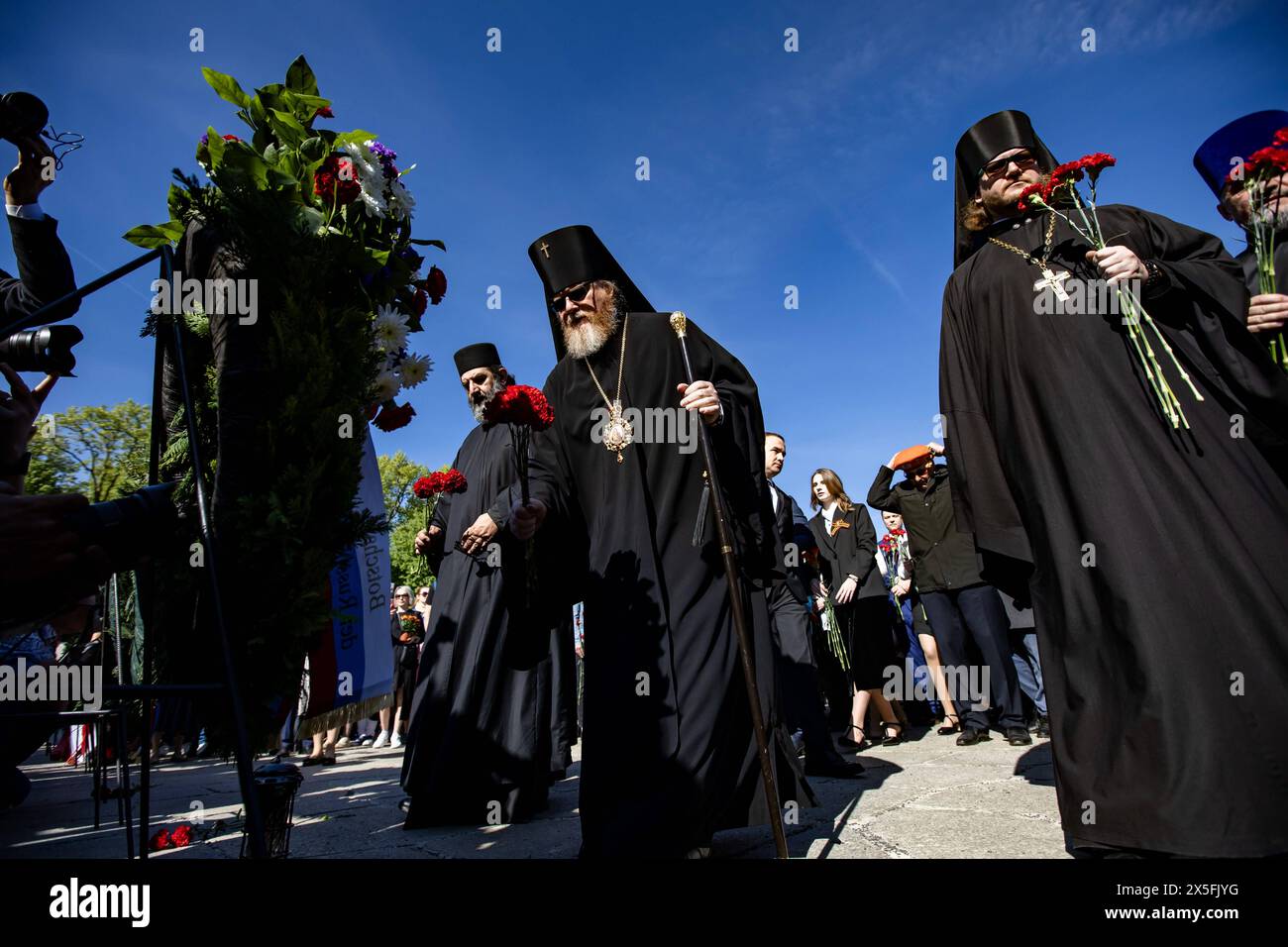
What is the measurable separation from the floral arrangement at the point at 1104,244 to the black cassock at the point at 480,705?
2.91m

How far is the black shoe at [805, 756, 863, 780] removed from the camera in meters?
4.96

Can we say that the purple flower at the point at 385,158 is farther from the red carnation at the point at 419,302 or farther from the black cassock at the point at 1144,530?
the black cassock at the point at 1144,530

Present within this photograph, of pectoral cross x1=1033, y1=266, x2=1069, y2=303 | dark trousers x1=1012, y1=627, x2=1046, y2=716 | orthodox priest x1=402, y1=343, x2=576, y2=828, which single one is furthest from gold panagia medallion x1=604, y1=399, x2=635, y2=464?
dark trousers x1=1012, y1=627, x2=1046, y2=716

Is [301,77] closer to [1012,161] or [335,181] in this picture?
[335,181]

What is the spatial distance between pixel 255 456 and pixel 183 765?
910cm

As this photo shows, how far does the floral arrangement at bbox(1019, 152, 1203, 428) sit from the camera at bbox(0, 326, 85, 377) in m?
3.44

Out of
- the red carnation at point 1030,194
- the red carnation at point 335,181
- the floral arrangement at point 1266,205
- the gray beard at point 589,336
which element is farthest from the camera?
the gray beard at point 589,336

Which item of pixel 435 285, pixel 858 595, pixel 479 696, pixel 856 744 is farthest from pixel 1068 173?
pixel 856 744

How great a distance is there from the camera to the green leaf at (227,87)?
2592mm

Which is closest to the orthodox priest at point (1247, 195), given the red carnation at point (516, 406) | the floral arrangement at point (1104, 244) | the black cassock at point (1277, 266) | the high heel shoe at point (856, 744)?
the black cassock at point (1277, 266)

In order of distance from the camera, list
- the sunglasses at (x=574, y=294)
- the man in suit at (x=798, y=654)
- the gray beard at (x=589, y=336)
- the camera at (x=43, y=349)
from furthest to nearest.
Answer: the man in suit at (x=798, y=654)
the sunglasses at (x=574, y=294)
the gray beard at (x=589, y=336)
the camera at (x=43, y=349)

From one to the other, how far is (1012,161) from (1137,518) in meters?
1.95

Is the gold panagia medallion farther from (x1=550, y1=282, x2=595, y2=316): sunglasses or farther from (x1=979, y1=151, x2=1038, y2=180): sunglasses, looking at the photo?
(x1=979, y1=151, x2=1038, y2=180): sunglasses

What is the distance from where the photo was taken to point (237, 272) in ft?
Result: 7.39
